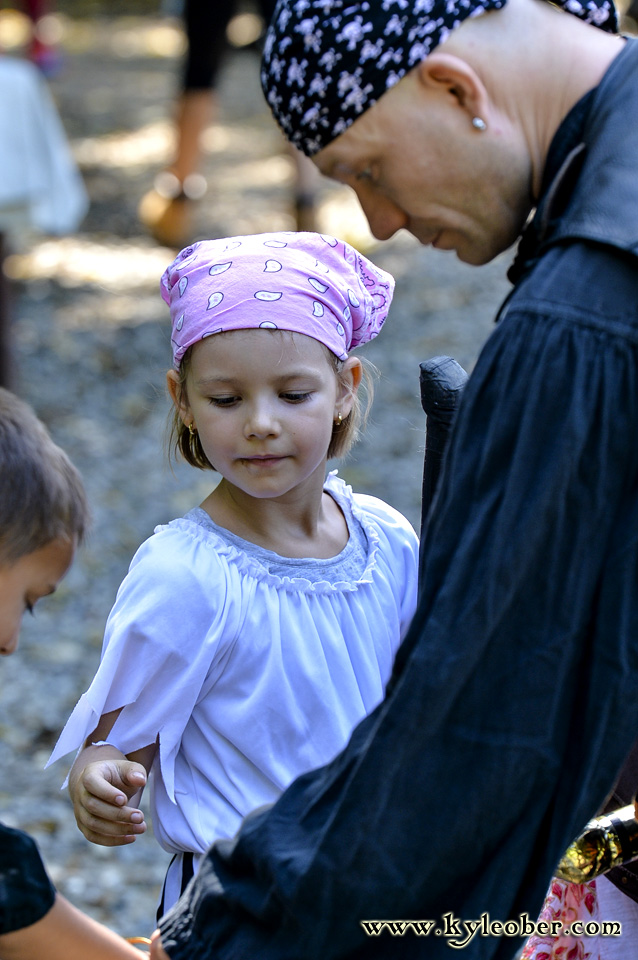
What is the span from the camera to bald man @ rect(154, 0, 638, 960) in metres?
1.07

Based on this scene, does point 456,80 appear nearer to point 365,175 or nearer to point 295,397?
point 365,175

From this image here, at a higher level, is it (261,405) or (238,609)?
(261,405)

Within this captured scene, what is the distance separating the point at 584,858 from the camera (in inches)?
57.3

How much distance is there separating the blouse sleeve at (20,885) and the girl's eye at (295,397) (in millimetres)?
734

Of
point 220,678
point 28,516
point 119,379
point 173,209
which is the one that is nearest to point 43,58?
point 173,209

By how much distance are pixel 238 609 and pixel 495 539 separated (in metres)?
0.65

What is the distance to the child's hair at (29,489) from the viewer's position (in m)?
1.60

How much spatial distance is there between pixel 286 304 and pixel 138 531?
305 centimetres

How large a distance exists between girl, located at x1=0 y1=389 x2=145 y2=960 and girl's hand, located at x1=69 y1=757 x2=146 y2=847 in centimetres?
15

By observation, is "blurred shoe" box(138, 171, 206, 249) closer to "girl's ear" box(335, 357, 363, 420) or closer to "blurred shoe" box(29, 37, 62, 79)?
"blurred shoe" box(29, 37, 62, 79)

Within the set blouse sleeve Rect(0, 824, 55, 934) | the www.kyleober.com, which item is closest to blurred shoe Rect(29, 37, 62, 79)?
blouse sleeve Rect(0, 824, 55, 934)

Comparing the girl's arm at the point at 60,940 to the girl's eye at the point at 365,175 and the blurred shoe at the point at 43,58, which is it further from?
the blurred shoe at the point at 43,58

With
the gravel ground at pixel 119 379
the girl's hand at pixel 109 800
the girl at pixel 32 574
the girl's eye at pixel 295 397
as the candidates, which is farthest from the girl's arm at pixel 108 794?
the gravel ground at pixel 119 379

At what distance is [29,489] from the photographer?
163 centimetres
